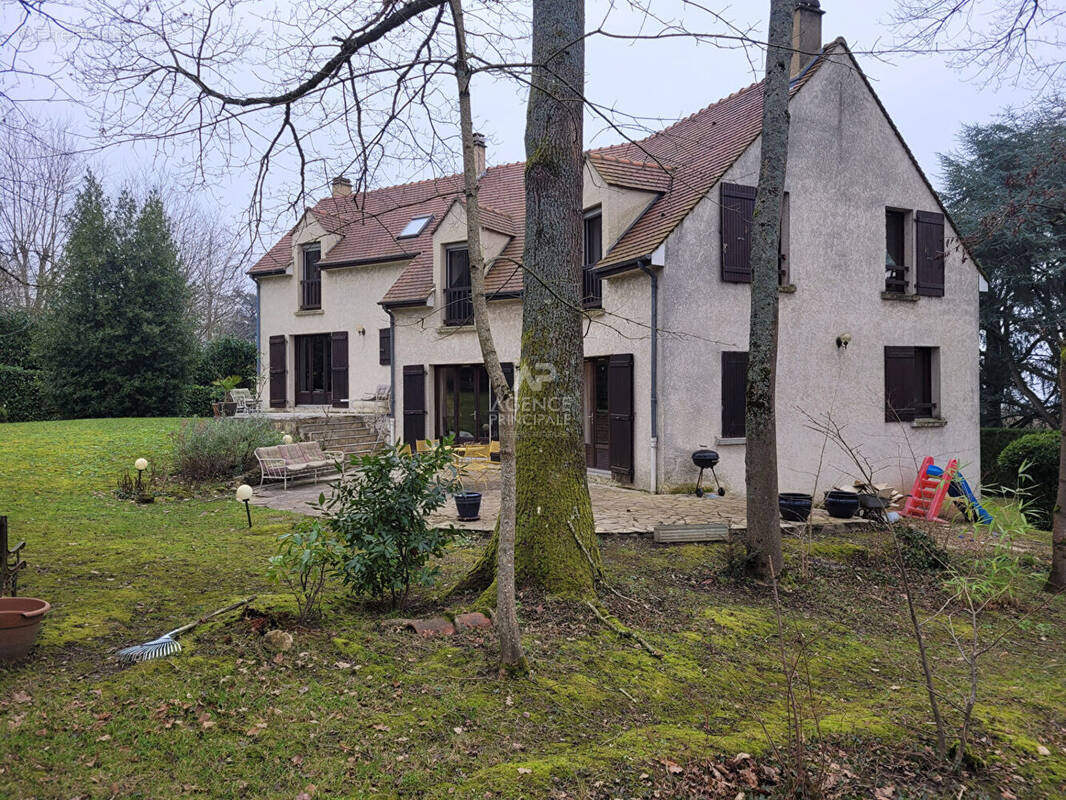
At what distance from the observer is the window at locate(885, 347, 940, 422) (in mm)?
14680

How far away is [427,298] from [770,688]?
1386 centimetres

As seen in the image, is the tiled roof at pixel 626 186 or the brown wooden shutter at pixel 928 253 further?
the brown wooden shutter at pixel 928 253

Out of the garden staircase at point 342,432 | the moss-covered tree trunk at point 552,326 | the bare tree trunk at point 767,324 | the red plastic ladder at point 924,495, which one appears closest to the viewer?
the moss-covered tree trunk at point 552,326

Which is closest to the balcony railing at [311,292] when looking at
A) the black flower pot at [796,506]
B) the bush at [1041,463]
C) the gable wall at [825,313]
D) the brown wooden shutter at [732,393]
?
the gable wall at [825,313]

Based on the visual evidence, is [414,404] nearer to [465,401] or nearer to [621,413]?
[465,401]

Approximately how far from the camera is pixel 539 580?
215 inches

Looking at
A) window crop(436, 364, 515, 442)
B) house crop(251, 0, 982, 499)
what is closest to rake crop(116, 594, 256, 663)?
house crop(251, 0, 982, 499)

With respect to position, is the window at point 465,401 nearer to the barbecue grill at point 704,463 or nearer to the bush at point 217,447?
the bush at point 217,447

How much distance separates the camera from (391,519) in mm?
5234

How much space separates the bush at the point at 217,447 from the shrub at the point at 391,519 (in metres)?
8.92

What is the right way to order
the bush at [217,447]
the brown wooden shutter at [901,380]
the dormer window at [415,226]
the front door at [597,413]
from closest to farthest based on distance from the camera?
the bush at [217,447] < the front door at [597,413] < the brown wooden shutter at [901,380] < the dormer window at [415,226]

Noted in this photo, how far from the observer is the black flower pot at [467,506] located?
9227 mm

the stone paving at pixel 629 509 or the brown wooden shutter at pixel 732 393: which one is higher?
the brown wooden shutter at pixel 732 393

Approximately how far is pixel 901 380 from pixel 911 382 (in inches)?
10.2
